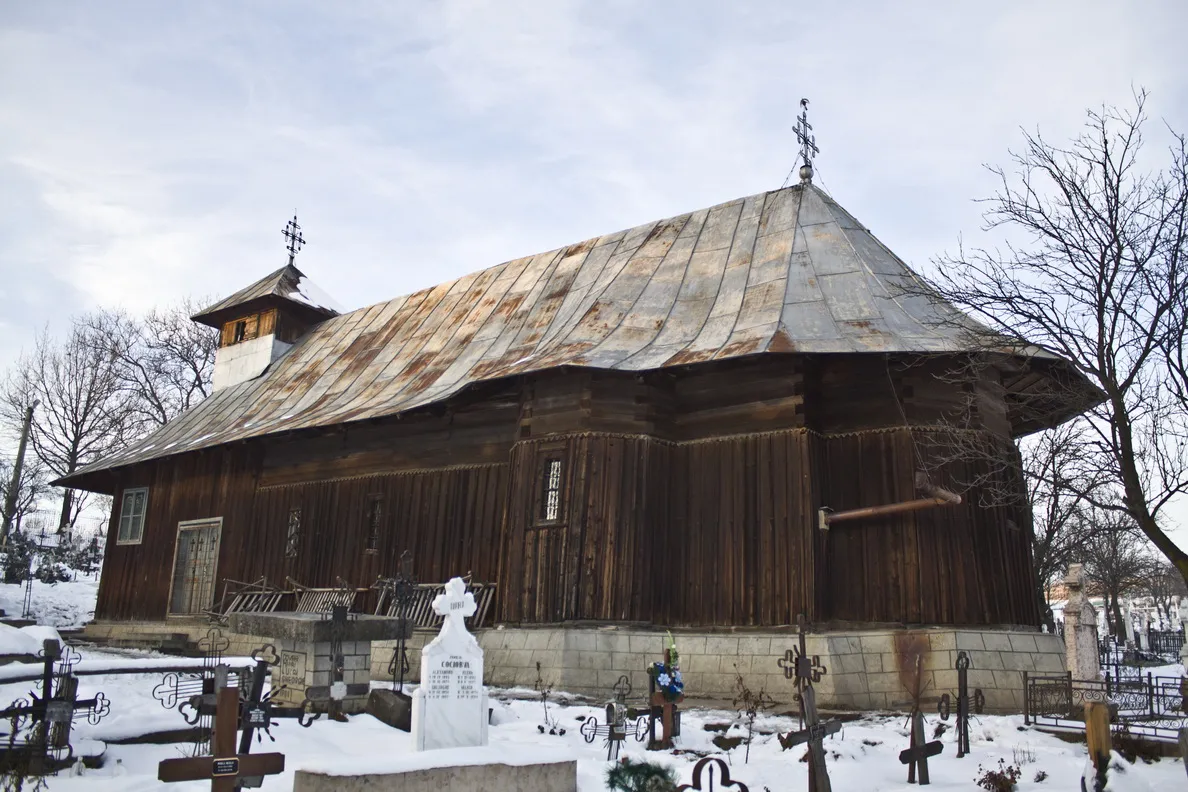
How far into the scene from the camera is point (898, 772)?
9.27 meters

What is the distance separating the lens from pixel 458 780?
7.07 meters

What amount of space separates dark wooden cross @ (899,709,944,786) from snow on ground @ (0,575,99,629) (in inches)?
883

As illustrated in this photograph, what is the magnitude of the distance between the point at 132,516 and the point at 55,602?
5771 millimetres

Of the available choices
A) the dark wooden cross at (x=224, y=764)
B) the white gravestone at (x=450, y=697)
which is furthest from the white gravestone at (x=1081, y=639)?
the dark wooden cross at (x=224, y=764)

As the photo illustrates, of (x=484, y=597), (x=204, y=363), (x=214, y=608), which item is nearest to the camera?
(x=484, y=597)

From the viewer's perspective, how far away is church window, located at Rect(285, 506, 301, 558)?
63.3 ft

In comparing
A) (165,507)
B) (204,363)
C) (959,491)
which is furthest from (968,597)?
(204,363)

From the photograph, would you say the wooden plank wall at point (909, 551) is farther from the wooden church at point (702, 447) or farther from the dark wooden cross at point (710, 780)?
the dark wooden cross at point (710, 780)

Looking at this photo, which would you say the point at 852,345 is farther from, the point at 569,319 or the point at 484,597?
the point at 484,597

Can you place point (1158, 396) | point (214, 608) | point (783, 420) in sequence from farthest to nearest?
point (214, 608)
point (783, 420)
point (1158, 396)

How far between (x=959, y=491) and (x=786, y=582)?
2.61 meters

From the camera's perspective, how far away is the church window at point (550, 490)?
587 inches

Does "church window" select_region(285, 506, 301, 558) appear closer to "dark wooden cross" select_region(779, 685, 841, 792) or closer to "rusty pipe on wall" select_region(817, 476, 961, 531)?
"rusty pipe on wall" select_region(817, 476, 961, 531)

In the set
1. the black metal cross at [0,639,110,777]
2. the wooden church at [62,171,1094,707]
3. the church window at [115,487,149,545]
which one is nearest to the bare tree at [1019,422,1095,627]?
the wooden church at [62,171,1094,707]
